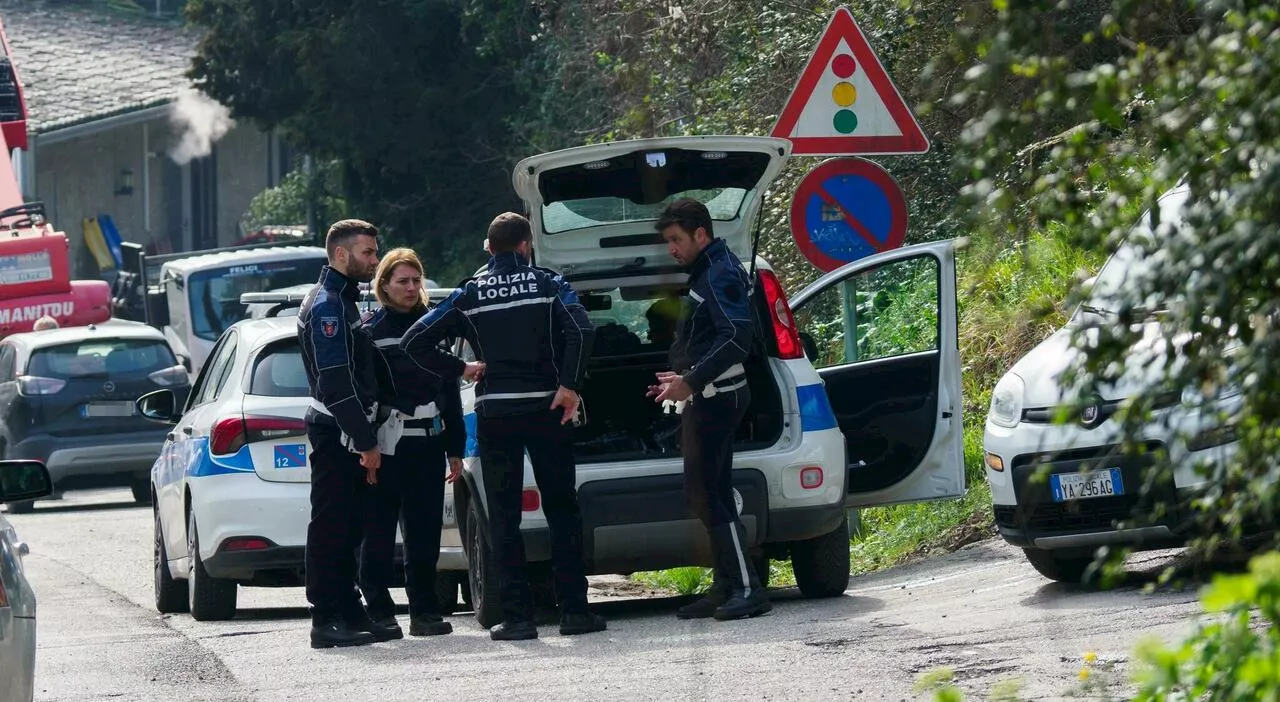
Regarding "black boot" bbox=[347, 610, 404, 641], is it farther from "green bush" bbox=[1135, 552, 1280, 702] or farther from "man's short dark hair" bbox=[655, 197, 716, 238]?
"green bush" bbox=[1135, 552, 1280, 702]

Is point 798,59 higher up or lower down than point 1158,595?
higher up

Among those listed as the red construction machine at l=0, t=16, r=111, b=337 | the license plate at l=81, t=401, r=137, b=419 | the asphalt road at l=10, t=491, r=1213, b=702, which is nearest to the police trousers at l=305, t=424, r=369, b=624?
the asphalt road at l=10, t=491, r=1213, b=702

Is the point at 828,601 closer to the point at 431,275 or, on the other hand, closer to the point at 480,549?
the point at 480,549

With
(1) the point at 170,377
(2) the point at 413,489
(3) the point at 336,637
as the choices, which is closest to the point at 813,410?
(2) the point at 413,489

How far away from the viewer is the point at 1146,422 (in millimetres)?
3754

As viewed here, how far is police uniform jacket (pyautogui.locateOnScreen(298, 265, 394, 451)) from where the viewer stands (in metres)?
8.55

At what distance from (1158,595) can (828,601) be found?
1.75 meters

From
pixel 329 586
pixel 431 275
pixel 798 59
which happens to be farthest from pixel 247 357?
pixel 431 275

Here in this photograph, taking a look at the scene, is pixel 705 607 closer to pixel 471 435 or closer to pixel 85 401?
pixel 471 435

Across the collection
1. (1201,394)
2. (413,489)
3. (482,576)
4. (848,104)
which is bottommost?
(482,576)

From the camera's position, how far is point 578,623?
342 inches

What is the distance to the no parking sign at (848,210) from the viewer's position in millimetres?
10500

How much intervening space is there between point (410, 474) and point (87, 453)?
35.8 ft

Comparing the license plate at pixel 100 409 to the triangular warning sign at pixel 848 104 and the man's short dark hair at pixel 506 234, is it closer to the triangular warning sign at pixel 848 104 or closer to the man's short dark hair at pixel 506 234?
the triangular warning sign at pixel 848 104
